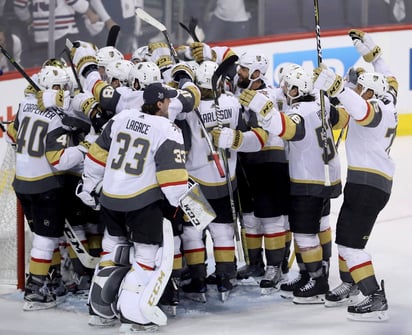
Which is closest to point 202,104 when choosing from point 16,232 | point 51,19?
point 16,232

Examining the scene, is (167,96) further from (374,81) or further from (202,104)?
(374,81)

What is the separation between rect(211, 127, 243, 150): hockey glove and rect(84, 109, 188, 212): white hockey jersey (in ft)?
1.42

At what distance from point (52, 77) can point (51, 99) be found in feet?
0.55

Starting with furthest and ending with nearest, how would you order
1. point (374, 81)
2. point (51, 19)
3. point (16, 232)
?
point (51, 19) → point (16, 232) → point (374, 81)

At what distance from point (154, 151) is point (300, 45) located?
4061 mm

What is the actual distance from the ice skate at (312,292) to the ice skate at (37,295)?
1.21 metres

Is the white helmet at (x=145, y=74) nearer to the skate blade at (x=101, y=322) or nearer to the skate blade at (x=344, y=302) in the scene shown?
the skate blade at (x=101, y=322)

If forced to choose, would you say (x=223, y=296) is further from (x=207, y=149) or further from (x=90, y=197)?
(x=90, y=197)

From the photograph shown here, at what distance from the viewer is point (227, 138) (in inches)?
214

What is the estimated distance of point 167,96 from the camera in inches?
199

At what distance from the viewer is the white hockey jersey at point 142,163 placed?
497 centimetres

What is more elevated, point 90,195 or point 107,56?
point 107,56

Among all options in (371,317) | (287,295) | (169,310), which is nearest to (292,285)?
(287,295)

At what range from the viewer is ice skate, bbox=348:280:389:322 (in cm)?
529
